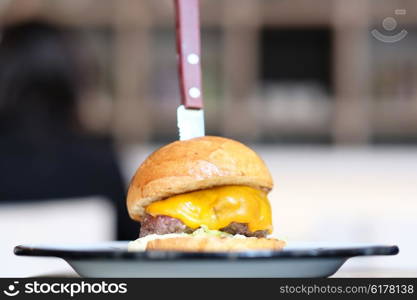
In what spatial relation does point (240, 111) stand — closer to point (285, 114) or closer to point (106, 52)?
point (285, 114)

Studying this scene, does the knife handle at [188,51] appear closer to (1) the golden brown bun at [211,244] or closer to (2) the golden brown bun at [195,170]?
(2) the golden brown bun at [195,170]

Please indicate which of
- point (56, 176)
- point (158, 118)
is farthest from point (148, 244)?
point (158, 118)

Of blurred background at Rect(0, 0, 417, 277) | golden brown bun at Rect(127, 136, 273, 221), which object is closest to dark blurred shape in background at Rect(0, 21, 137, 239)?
blurred background at Rect(0, 0, 417, 277)

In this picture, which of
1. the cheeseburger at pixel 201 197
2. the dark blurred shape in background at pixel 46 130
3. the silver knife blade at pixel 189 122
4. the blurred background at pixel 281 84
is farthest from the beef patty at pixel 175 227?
the blurred background at pixel 281 84

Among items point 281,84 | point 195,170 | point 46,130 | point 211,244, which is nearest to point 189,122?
point 195,170

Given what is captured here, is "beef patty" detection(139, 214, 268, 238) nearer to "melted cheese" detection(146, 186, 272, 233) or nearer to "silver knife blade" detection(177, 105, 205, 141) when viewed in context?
"melted cheese" detection(146, 186, 272, 233)

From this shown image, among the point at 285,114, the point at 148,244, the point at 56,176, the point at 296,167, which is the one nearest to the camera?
the point at 148,244
